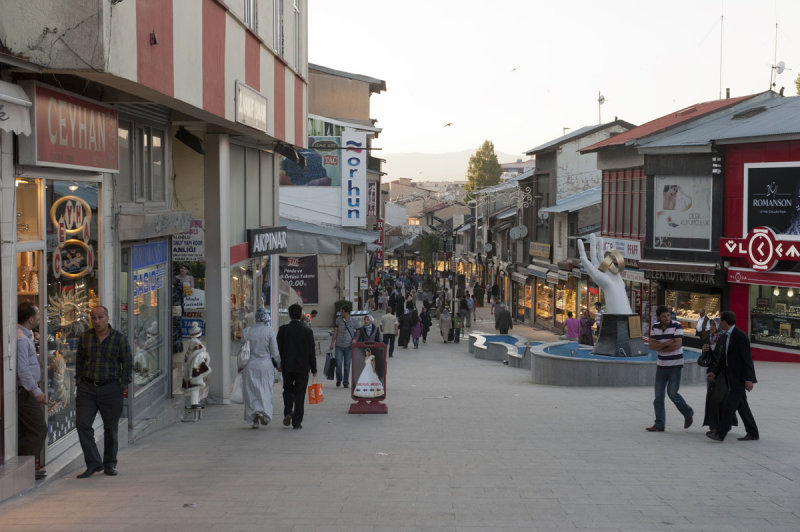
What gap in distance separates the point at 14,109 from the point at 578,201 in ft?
122

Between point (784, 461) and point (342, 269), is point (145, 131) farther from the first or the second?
point (342, 269)

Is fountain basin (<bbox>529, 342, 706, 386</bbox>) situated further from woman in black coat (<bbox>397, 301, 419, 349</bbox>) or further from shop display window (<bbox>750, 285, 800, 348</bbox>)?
woman in black coat (<bbox>397, 301, 419, 349</bbox>)

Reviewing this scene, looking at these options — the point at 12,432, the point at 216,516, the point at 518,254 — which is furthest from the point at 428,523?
the point at 518,254

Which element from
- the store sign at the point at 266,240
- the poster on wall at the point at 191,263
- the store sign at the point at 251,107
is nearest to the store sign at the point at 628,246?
the store sign at the point at 266,240

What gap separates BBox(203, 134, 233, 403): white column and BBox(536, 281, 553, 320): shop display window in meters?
31.4

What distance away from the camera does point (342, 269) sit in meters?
37.8

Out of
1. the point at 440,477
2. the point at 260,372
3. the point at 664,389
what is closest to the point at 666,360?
the point at 664,389

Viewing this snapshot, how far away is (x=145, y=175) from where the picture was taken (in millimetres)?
11570

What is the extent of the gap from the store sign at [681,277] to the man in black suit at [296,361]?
20.1 m

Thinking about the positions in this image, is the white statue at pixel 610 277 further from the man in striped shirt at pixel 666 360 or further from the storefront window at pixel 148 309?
the storefront window at pixel 148 309

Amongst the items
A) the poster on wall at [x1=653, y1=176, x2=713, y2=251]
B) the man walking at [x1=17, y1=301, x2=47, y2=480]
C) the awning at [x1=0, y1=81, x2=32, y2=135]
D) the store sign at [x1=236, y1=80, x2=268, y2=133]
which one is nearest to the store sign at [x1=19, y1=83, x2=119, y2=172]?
the awning at [x1=0, y1=81, x2=32, y2=135]

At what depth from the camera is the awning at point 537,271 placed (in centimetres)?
4431

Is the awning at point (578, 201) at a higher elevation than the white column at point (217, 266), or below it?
higher

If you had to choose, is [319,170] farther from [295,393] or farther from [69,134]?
[69,134]
